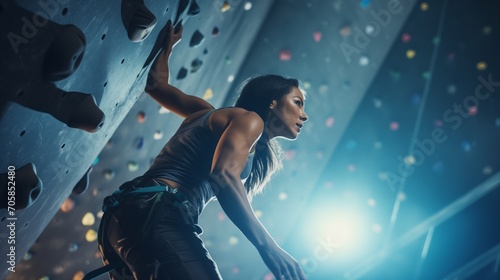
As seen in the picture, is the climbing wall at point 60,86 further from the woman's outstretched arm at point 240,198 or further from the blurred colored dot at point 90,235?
the blurred colored dot at point 90,235

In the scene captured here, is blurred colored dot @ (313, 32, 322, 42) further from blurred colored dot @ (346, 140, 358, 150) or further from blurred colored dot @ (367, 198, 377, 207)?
blurred colored dot @ (367, 198, 377, 207)

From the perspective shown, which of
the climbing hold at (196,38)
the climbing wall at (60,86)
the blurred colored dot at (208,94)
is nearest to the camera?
the climbing wall at (60,86)

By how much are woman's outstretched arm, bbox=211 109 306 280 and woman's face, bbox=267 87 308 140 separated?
369mm

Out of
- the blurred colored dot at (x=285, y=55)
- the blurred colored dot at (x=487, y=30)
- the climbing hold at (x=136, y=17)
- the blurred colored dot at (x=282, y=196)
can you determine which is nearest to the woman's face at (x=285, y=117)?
the climbing hold at (x=136, y=17)

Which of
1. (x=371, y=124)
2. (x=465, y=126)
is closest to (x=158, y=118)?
(x=371, y=124)

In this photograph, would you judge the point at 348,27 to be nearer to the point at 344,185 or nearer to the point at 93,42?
the point at 344,185

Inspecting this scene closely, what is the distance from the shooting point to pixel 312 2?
11.5 feet

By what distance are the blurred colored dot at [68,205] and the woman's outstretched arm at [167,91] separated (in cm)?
89

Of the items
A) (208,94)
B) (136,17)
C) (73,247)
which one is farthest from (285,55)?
(136,17)

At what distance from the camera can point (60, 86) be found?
1.22m

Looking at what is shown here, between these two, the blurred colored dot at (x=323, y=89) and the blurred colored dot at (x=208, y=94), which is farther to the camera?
the blurred colored dot at (x=323, y=89)

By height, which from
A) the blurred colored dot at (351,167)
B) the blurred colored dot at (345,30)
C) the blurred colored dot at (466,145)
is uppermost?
the blurred colored dot at (345,30)

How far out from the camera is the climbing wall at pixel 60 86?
1050 mm

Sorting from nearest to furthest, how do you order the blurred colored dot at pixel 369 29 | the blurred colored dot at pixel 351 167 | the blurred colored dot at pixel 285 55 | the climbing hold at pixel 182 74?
the climbing hold at pixel 182 74, the blurred colored dot at pixel 285 55, the blurred colored dot at pixel 369 29, the blurred colored dot at pixel 351 167
